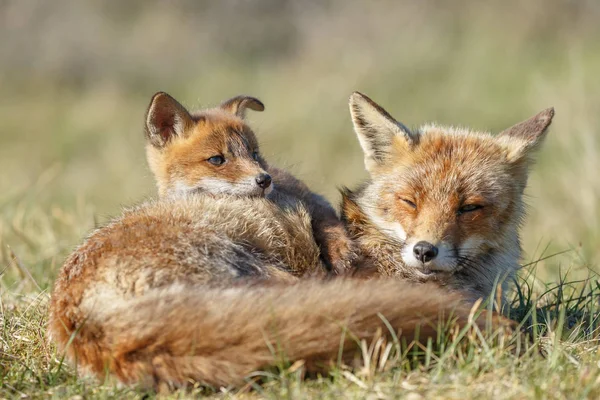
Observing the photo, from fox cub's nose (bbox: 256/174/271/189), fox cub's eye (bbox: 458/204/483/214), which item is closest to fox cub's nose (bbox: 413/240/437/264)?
fox cub's eye (bbox: 458/204/483/214)

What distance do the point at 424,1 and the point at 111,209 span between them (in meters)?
12.8

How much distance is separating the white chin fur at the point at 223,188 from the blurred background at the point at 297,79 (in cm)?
271

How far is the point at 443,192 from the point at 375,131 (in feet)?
2.62

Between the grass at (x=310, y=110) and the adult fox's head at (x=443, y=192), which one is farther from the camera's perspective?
the adult fox's head at (x=443, y=192)

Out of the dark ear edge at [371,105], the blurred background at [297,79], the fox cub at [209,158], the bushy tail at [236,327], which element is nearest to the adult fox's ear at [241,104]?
the fox cub at [209,158]

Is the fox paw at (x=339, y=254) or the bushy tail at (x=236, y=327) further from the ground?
the fox paw at (x=339, y=254)

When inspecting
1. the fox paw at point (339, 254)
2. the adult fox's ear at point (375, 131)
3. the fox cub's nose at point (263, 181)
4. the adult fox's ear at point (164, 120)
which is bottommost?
the fox paw at point (339, 254)

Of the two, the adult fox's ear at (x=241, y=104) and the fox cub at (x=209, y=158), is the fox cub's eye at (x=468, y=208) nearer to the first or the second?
the fox cub at (x=209, y=158)

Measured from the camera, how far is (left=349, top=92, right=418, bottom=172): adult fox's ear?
489cm

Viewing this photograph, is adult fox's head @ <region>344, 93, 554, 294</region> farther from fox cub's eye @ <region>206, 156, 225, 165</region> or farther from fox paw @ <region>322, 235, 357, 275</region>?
fox cub's eye @ <region>206, 156, 225, 165</region>

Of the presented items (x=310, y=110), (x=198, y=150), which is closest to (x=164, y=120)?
(x=198, y=150)

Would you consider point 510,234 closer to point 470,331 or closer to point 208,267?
point 470,331

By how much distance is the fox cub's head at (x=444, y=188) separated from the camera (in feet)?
14.2

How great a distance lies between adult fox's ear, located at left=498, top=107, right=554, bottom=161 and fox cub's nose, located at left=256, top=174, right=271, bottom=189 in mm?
1540
